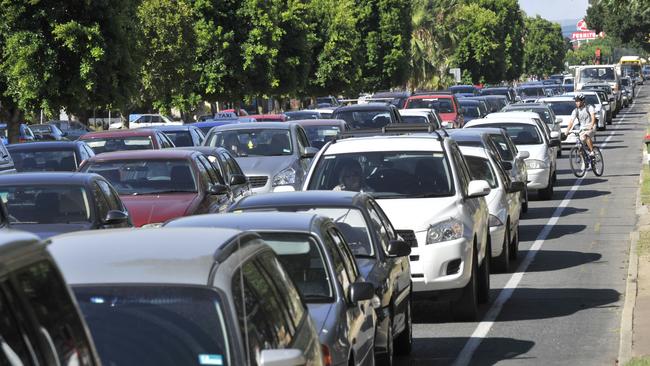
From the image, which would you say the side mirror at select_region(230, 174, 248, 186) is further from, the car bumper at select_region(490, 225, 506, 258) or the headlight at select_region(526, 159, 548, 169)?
the headlight at select_region(526, 159, 548, 169)

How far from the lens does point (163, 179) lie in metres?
17.3

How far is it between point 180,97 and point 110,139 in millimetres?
22773

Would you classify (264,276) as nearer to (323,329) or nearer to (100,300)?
(100,300)

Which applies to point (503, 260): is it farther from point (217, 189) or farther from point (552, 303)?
point (217, 189)

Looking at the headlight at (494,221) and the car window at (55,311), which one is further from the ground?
the car window at (55,311)

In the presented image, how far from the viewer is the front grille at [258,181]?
2238cm

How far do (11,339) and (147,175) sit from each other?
13.9 meters

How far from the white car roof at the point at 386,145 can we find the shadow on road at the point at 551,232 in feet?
23.4

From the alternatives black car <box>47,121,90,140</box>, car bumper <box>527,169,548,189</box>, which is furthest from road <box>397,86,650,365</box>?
black car <box>47,121,90,140</box>

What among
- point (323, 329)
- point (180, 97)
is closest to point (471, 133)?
point (323, 329)

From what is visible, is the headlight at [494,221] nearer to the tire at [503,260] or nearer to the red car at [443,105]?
the tire at [503,260]

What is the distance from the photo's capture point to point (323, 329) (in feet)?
25.3

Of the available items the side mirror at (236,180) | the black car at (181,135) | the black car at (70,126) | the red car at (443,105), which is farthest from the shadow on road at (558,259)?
the black car at (70,126)

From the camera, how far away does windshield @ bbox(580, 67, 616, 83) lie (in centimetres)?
7725
